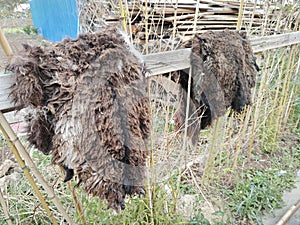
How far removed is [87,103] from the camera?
61 cm

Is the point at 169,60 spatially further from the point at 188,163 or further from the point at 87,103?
the point at 188,163

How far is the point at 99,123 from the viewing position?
2.04ft

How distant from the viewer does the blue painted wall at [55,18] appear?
4.56 metres

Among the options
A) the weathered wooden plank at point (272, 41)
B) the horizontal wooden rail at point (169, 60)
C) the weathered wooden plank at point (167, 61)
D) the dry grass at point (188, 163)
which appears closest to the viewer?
the horizontal wooden rail at point (169, 60)

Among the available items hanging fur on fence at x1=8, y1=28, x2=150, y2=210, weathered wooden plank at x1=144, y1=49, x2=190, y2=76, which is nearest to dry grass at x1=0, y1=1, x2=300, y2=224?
weathered wooden plank at x1=144, y1=49, x2=190, y2=76

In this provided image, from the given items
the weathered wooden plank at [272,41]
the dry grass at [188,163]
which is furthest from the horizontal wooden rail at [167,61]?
the weathered wooden plank at [272,41]

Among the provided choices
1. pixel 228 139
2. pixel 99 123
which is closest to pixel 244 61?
pixel 99 123

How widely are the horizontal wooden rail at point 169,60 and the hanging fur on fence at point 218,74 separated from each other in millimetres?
64

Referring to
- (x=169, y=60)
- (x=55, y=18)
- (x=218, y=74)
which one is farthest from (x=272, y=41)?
(x=55, y=18)

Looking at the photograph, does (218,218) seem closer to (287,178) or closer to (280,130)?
(287,178)

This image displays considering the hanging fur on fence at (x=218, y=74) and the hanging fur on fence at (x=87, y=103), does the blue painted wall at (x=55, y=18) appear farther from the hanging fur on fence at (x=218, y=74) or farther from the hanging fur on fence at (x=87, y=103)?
the hanging fur on fence at (x=87, y=103)

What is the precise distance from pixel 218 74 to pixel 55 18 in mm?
5395

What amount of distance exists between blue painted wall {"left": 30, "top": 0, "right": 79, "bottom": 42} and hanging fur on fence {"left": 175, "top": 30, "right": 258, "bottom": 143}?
11.3 ft

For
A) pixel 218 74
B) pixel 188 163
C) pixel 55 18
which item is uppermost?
pixel 218 74
